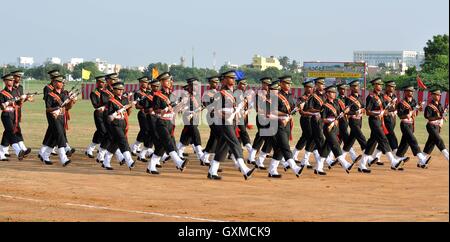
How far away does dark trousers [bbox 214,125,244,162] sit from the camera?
14.0m

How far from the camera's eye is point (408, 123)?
52.3 feet

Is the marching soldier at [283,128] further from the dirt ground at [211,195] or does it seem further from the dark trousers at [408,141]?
the dark trousers at [408,141]

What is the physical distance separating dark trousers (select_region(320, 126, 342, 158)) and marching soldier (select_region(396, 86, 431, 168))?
A: 1491mm

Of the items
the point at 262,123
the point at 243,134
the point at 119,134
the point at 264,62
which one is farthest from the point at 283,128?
the point at 264,62

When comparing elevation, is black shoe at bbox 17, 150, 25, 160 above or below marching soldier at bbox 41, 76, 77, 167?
below

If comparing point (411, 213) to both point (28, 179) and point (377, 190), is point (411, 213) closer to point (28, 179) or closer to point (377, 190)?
point (377, 190)

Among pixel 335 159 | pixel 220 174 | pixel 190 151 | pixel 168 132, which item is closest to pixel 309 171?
pixel 335 159

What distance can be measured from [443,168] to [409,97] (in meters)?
1.64

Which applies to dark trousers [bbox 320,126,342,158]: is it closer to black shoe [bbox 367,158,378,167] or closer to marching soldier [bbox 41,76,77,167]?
black shoe [bbox 367,158,378,167]

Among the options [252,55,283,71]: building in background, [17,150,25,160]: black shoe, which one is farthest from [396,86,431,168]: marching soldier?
[252,55,283,71]: building in background

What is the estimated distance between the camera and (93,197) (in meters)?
11.9

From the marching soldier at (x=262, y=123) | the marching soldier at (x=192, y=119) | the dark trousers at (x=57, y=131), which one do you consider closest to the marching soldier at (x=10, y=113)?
the dark trousers at (x=57, y=131)

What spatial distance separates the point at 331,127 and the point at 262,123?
55.1 inches

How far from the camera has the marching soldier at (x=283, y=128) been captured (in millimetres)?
14445
